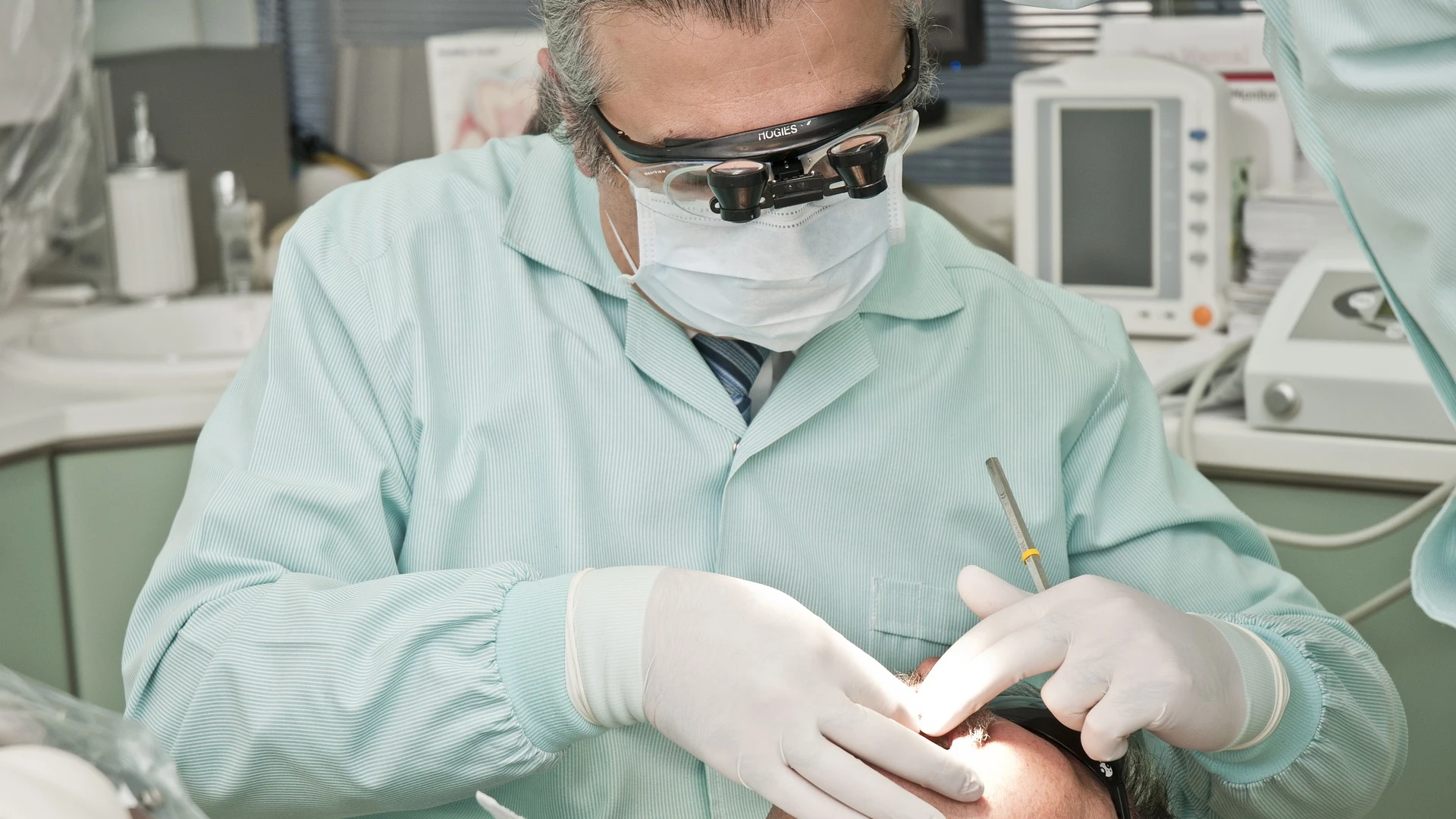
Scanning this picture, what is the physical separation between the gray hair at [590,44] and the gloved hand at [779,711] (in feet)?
1.33

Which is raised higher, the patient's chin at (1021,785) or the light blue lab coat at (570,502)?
the light blue lab coat at (570,502)

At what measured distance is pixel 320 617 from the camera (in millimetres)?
1076

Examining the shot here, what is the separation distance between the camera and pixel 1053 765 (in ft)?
3.56

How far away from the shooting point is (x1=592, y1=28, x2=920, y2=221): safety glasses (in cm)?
106

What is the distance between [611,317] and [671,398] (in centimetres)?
10

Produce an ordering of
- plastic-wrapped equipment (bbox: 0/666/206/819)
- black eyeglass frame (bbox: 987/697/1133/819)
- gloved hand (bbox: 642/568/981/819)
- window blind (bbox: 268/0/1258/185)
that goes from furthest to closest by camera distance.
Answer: window blind (bbox: 268/0/1258/185) < black eyeglass frame (bbox: 987/697/1133/819) < gloved hand (bbox: 642/568/981/819) < plastic-wrapped equipment (bbox: 0/666/206/819)

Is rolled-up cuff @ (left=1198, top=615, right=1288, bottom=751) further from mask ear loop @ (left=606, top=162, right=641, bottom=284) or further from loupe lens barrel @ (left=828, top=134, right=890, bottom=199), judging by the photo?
mask ear loop @ (left=606, top=162, right=641, bottom=284)

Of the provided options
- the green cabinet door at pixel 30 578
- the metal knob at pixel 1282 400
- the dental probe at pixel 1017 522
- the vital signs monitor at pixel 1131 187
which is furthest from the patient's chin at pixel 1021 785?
the green cabinet door at pixel 30 578

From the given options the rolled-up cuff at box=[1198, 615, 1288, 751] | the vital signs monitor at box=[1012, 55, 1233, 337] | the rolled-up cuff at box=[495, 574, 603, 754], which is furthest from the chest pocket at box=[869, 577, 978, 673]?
the vital signs monitor at box=[1012, 55, 1233, 337]

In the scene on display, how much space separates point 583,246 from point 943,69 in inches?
60.7

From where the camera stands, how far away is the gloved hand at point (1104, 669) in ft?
3.50

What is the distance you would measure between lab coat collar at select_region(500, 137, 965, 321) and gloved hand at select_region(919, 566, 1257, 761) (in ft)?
1.07

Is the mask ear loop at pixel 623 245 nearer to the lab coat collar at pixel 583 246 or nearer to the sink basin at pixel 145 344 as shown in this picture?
the lab coat collar at pixel 583 246

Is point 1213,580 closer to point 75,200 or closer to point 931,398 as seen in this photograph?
point 931,398
